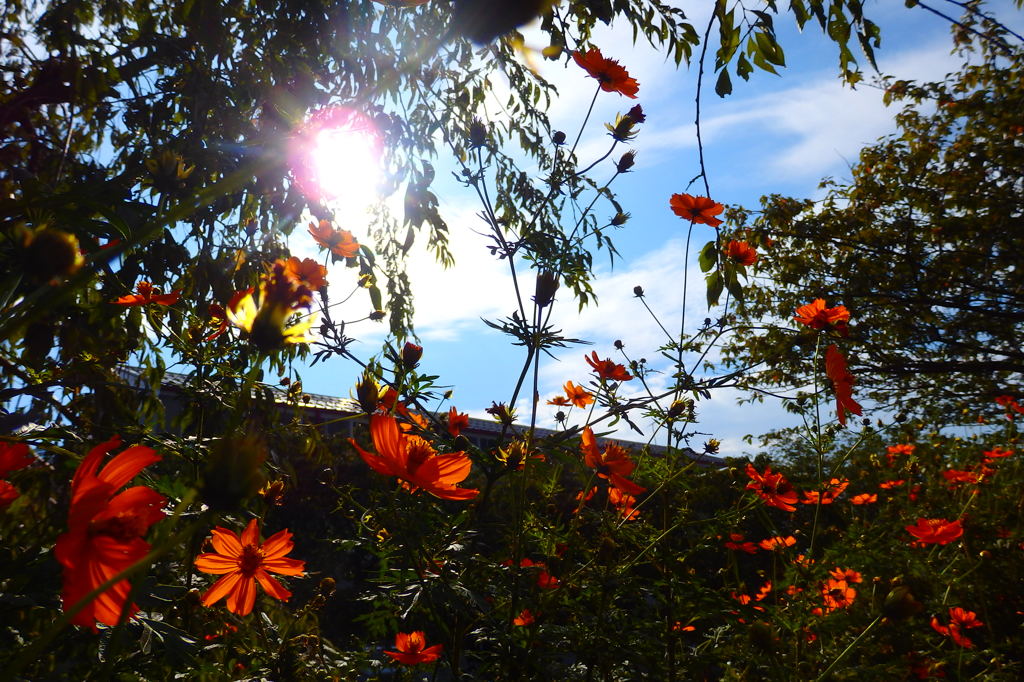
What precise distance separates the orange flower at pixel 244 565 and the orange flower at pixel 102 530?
0.43 meters

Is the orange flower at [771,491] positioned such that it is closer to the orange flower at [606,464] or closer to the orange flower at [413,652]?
the orange flower at [606,464]

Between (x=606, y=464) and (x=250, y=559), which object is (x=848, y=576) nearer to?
(x=606, y=464)

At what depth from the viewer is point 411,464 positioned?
0.66m

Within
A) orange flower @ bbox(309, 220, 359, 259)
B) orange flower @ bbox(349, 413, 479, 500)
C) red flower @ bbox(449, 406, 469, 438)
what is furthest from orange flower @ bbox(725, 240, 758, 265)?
orange flower @ bbox(349, 413, 479, 500)

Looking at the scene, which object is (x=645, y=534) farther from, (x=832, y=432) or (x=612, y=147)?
(x=612, y=147)

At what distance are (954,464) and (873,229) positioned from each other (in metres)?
3.41

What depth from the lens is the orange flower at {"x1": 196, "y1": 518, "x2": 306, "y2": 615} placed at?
2.65 feet

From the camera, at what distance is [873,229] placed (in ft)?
20.5

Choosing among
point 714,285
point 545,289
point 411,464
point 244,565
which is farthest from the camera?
point 714,285

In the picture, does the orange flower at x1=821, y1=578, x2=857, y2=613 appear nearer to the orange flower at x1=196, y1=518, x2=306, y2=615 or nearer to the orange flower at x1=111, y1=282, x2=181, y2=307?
the orange flower at x1=196, y1=518, x2=306, y2=615

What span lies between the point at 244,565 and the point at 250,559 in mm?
11

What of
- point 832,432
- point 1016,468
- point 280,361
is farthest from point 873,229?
point 280,361

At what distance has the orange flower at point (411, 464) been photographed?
612mm

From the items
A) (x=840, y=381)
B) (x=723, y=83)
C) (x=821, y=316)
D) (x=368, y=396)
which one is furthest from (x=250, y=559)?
(x=723, y=83)
